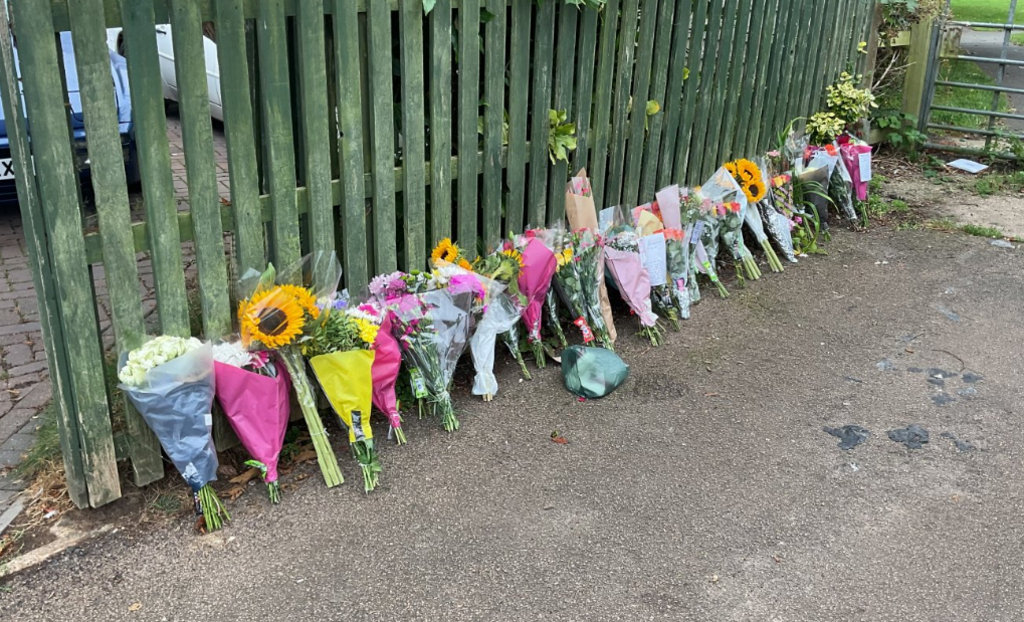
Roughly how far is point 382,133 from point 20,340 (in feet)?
7.63

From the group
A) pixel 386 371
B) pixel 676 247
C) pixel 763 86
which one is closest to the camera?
pixel 386 371

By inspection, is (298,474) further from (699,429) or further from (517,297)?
(699,429)

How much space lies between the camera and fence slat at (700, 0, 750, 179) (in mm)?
5590

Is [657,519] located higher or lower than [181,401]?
lower

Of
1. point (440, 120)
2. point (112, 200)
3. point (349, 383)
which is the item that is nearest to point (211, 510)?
point (349, 383)


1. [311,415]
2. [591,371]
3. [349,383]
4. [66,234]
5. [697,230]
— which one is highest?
[66,234]

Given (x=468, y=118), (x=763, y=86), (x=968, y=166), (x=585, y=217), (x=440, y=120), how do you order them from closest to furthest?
(x=440, y=120) < (x=468, y=118) < (x=585, y=217) < (x=763, y=86) < (x=968, y=166)

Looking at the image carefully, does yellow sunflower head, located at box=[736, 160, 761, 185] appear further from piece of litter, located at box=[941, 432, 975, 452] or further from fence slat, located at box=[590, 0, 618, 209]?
piece of litter, located at box=[941, 432, 975, 452]

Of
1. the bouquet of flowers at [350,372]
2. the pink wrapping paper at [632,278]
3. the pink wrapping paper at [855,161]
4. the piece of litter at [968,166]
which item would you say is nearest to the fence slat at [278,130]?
the bouquet of flowers at [350,372]

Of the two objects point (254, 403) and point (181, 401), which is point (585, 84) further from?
point (181, 401)

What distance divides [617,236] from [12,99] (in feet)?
9.27

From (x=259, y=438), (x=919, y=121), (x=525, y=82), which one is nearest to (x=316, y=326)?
(x=259, y=438)

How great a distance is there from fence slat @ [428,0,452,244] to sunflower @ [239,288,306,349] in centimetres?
95

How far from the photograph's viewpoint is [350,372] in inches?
136
